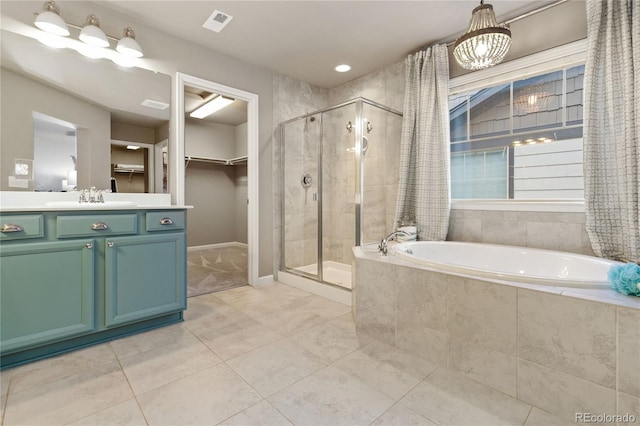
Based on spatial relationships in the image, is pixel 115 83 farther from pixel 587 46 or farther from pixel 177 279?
pixel 587 46

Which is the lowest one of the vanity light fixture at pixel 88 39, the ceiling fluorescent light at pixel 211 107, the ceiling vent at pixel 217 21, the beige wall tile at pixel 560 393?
the beige wall tile at pixel 560 393

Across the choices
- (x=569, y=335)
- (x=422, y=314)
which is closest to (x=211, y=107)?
(x=422, y=314)

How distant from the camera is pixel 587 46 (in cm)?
195

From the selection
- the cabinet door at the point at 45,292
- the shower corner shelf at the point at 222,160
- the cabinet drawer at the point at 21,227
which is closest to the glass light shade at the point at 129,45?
the cabinet drawer at the point at 21,227

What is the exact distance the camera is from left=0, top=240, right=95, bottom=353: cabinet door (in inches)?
60.9

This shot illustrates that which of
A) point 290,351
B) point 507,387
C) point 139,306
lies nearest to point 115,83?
point 139,306

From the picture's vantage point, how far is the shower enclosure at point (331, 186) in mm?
3115

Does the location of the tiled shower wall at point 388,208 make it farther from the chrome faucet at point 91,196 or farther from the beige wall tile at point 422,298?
the chrome faucet at point 91,196

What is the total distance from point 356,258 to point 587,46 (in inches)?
83.2

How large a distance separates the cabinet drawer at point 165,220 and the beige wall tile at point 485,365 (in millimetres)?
2018

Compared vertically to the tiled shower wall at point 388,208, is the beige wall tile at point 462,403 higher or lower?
lower

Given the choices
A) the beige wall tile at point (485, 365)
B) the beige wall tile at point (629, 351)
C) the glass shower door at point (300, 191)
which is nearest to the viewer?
the beige wall tile at point (629, 351)

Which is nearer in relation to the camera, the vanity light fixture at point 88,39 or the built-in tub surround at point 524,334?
the built-in tub surround at point 524,334

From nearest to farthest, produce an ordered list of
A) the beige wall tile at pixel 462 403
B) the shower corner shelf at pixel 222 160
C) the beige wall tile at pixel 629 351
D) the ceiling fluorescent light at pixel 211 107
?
the beige wall tile at pixel 629 351
the beige wall tile at pixel 462 403
the ceiling fluorescent light at pixel 211 107
the shower corner shelf at pixel 222 160
